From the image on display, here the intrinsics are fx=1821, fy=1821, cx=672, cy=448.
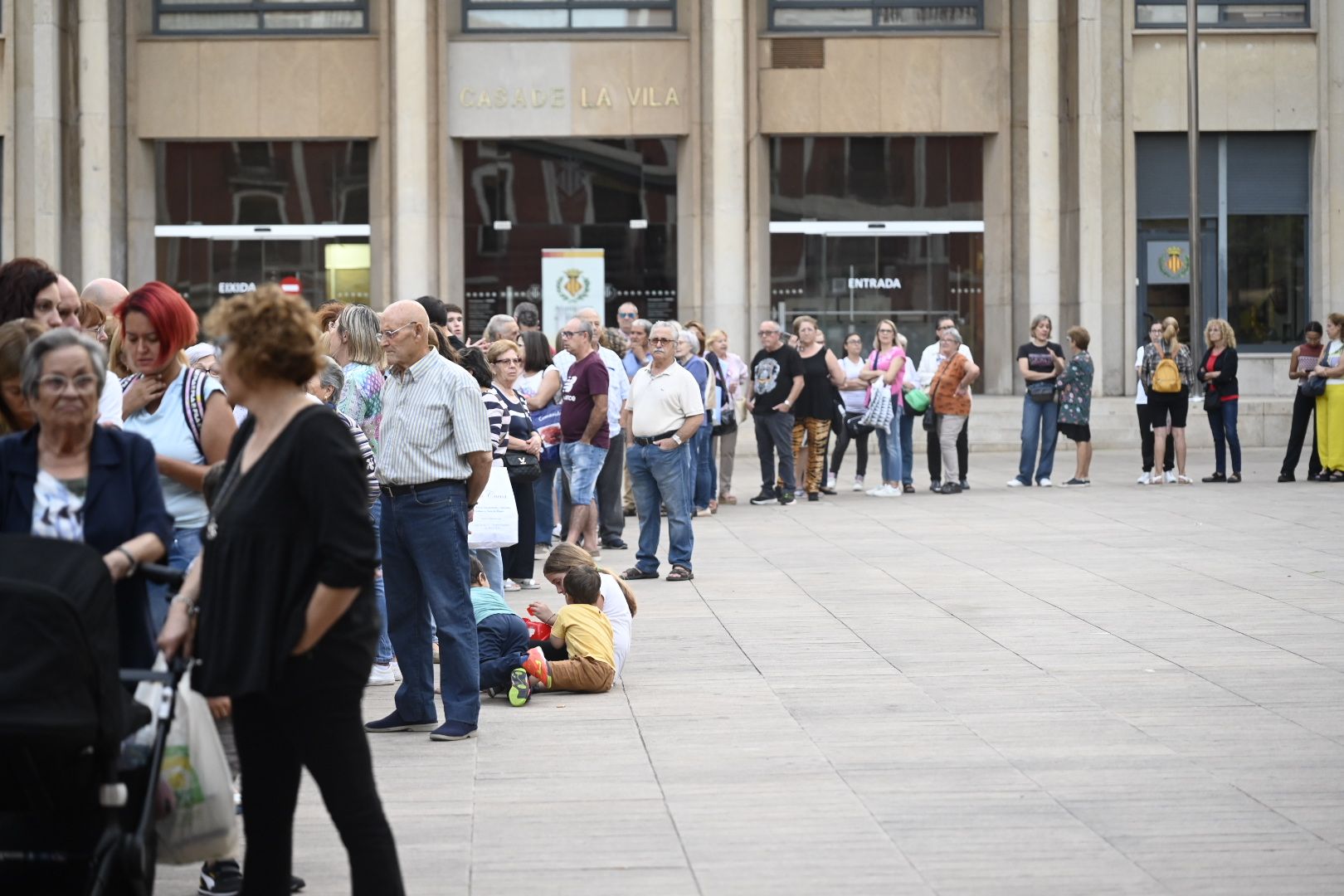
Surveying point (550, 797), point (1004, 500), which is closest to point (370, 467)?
point (550, 797)

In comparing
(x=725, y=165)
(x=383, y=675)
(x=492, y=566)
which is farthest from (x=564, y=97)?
(x=383, y=675)

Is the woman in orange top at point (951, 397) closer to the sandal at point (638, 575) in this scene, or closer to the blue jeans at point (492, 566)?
the sandal at point (638, 575)

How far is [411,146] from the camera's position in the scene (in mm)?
28750

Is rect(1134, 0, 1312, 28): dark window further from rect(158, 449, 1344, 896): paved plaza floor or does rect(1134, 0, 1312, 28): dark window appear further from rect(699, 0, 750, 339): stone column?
rect(158, 449, 1344, 896): paved plaza floor

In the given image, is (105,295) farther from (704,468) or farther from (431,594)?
(704,468)

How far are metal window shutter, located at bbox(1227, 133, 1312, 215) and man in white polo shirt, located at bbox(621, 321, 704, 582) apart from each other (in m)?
19.8

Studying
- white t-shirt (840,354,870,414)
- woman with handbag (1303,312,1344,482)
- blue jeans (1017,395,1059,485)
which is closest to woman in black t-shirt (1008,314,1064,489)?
blue jeans (1017,395,1059,485)

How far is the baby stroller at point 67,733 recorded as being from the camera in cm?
430

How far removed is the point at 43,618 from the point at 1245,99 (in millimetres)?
28468

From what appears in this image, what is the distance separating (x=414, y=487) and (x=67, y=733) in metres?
3.45

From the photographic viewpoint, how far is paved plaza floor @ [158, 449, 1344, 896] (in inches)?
223

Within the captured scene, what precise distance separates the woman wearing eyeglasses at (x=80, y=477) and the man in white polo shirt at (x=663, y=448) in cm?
795

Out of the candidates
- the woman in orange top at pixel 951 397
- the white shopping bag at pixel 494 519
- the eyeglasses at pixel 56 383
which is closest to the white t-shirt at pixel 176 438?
the eyeglasses at pixel 56 383

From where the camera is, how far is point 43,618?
4316 millimetres
